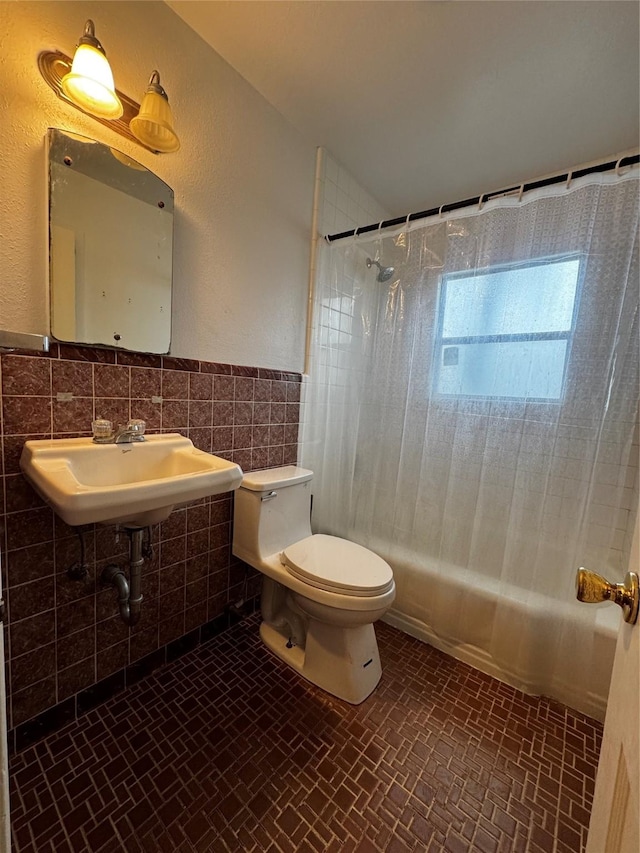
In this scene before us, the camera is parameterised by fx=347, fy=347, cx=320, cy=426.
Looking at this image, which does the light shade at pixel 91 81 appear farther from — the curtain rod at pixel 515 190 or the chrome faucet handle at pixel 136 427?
the curtain rod at pixel 515 190

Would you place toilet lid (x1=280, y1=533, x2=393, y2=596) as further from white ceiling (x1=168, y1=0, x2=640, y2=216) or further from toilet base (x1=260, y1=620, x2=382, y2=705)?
white ceiling (x1=168, y1=0, x2=640, y2=216)

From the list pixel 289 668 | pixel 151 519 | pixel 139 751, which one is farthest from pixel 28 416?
pixel 289 668

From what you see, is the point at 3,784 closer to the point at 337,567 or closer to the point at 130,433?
the point at 130,433

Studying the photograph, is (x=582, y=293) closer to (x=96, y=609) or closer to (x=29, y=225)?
(x=29, y=225)

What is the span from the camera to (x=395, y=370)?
1.70 m

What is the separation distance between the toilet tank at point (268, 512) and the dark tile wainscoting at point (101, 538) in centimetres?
10

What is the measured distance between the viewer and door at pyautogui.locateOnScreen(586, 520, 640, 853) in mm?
380

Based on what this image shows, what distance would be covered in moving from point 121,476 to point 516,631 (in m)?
1.57

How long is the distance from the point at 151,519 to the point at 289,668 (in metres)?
0.88

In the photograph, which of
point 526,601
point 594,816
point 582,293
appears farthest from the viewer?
point 526,601

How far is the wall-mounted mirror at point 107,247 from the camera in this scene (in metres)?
0.97

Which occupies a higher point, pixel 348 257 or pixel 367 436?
pixel 348 257

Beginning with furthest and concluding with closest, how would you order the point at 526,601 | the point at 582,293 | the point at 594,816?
1. the point at 526,601
2. the point at 582,293
3. the point at 594,816

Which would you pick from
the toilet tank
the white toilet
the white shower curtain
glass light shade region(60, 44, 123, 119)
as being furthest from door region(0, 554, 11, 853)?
the white shower curtain
